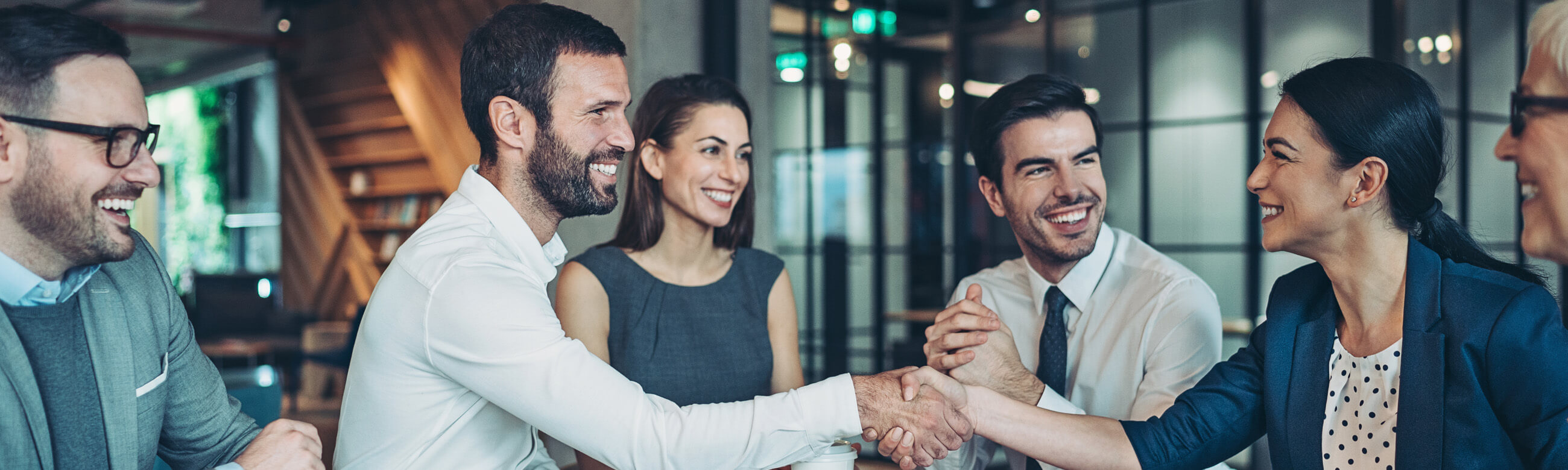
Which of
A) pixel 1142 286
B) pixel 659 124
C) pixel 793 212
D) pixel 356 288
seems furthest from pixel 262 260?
pixel 1142 286

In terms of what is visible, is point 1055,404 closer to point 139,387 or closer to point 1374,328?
point 1374,328

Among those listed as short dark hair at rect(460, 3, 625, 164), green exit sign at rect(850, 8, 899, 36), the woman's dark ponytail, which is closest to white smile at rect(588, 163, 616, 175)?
short dark hair at rect(460, 3, 625, 164)

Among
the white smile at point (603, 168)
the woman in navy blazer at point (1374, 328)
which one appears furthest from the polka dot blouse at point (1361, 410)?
the white smile at point (603, 168)

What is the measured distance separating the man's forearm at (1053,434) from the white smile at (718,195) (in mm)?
764

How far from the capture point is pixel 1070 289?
2.15 metres

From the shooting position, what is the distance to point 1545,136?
1.13m

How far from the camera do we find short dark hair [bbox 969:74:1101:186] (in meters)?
2.18

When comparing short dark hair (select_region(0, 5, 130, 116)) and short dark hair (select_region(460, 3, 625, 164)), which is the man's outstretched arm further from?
short dark hair (select_region(0, 5, 130, 116))

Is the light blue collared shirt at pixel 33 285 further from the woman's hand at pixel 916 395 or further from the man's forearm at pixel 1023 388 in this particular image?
the man's forearm at pixel 1023 388

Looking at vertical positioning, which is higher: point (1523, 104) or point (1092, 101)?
point (1092, 101)

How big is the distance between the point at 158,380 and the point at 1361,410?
5.69 ft

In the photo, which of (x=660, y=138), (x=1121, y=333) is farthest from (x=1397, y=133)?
(x=660, y=138)

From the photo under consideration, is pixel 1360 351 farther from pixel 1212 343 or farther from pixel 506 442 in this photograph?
pixel 506 442

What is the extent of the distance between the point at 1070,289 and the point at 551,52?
3.78 ft
